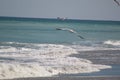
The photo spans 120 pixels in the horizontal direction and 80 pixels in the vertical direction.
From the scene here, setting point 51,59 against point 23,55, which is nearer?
point 51,59

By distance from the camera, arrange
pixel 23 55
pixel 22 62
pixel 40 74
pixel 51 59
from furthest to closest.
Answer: pixel 23 55, pixel 51 59, pixel 22 62, pixel 40 74

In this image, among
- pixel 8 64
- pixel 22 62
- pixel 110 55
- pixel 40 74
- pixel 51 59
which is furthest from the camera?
pixel 110 55

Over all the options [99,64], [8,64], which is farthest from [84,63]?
[8,64]

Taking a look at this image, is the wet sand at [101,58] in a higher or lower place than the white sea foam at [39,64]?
lower

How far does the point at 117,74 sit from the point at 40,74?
13.5 ft

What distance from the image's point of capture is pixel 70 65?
29.2 meters

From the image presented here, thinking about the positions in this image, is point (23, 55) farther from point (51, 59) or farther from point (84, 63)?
point (84, 63)

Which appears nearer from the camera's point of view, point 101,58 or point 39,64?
point 39,64

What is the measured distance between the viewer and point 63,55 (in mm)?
35312

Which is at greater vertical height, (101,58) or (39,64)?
(39,64)

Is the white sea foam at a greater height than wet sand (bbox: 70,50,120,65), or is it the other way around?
the white sea foam

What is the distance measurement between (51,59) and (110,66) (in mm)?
4363

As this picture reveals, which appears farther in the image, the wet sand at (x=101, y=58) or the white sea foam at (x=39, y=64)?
the wet sand at (x=101, y=58)

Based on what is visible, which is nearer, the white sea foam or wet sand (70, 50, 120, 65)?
the white sea foam
